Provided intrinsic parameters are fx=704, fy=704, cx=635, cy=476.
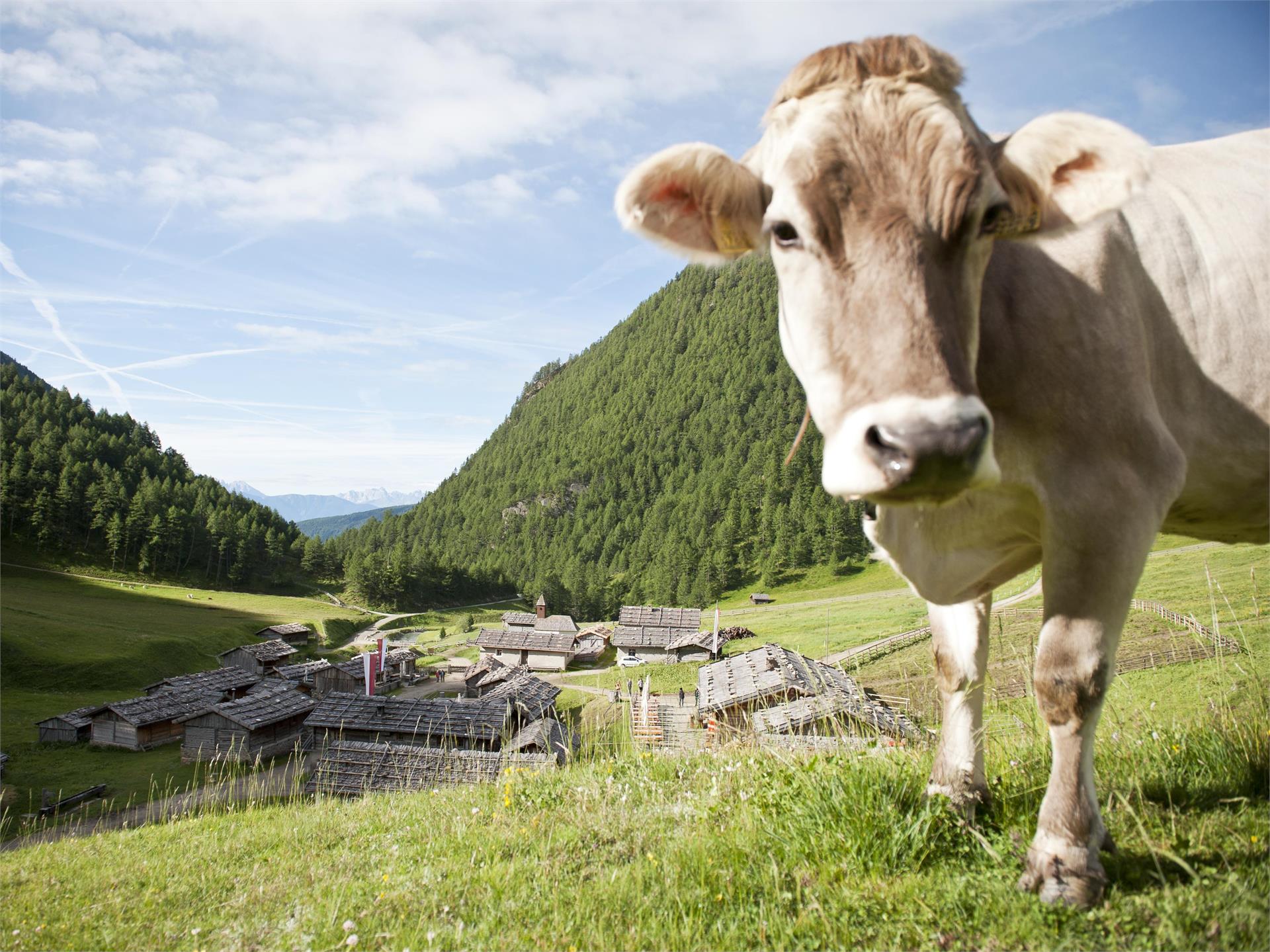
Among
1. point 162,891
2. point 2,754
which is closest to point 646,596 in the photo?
point 2,754

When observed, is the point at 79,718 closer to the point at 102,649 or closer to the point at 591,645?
the point at 102,649

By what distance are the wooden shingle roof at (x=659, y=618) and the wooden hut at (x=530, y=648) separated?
6.95 m

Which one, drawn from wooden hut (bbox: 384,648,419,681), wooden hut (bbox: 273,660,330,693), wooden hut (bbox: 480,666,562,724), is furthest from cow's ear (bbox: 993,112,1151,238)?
wooden hut (bbox: 384,648,419,681)

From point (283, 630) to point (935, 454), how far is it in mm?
89199

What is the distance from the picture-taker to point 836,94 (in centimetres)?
263

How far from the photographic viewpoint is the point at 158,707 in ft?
143

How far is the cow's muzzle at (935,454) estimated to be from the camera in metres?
2.02

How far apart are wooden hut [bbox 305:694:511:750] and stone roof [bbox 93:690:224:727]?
8.98 meters

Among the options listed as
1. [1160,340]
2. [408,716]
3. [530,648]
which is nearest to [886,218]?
[1160,340]

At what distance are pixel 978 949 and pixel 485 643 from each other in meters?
75.9

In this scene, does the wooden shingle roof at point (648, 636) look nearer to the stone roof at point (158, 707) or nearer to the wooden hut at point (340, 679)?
the wooden hut at point (340, 679)

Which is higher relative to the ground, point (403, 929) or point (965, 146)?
point (965, 146)

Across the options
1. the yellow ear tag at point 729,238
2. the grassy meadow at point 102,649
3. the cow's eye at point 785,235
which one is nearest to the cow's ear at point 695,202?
the yellow ear tag at point 729,238

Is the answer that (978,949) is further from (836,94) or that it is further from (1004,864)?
(836,94)
